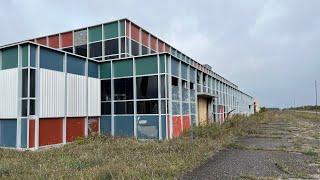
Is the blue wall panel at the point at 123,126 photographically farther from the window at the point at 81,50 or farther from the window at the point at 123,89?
the window at the point at 81,50

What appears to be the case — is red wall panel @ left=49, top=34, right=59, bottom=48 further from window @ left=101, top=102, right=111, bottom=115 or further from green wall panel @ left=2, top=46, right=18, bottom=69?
green wall panel @ left=2, top=46, right=18, bottom=69

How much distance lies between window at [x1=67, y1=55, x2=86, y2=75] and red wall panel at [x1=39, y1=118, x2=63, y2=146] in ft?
9.63

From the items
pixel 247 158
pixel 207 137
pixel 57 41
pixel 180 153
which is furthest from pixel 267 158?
pixel 57 41

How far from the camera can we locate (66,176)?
8312mm

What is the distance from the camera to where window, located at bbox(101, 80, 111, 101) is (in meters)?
19.3

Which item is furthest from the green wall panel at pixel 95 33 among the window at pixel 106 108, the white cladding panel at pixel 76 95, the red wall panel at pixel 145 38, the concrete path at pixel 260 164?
the concrete path at pixel 260 164

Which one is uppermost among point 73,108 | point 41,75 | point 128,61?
point 128,61

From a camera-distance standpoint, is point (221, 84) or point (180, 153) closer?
point (180, 153)

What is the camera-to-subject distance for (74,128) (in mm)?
17031

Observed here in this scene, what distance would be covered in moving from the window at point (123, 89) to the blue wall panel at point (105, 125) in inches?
56.2

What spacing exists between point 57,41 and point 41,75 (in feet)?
40.6

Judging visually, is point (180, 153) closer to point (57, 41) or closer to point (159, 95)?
point (159, 95)

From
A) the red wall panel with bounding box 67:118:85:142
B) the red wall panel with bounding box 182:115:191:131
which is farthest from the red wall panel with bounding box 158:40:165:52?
the red wall panel with bounding box 67:118:85:142

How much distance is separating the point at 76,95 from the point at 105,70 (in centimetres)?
294
